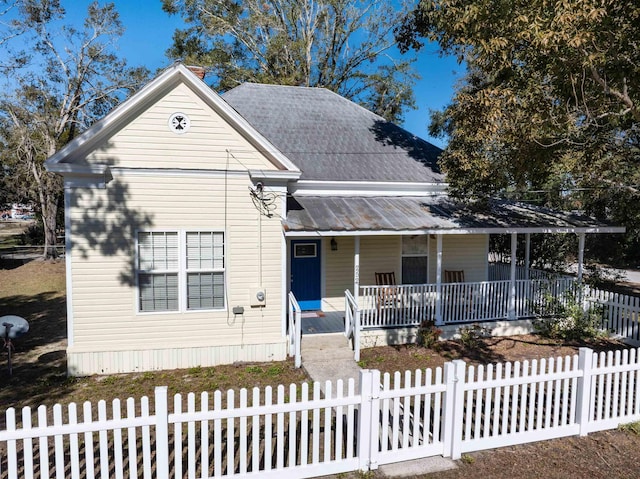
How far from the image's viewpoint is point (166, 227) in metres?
8.74

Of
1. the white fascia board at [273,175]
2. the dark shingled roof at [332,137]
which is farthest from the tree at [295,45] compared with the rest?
the white fascia board at [273,175]

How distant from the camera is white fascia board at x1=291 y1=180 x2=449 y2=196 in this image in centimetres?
1155

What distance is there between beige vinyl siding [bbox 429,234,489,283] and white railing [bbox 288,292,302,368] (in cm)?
531

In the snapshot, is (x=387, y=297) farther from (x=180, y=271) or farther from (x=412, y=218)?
(x=180, y=271)

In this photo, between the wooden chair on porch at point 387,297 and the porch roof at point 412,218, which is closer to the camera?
the porch roof at point 412,218

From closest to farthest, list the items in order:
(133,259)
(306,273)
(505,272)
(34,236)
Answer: (133,259) < (306,273) < (505,272) < (34,236)

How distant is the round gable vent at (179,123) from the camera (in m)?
8.68

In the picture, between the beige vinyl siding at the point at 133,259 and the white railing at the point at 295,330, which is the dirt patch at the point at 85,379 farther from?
the beige vinyl siding at the point at 133,259

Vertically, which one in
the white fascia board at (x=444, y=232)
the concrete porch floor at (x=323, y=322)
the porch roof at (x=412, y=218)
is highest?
the porch roof at (x=412, y=218)

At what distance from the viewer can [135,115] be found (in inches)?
335

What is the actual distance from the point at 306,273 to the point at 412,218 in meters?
3.40

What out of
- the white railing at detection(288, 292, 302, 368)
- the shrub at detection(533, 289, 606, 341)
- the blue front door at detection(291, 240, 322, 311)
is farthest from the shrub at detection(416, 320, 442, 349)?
the shrub at detection(533, 289, 606, 341)

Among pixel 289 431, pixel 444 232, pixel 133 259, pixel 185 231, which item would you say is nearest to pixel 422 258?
pixel 444 232

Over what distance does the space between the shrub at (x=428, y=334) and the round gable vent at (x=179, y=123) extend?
729 centimetres
